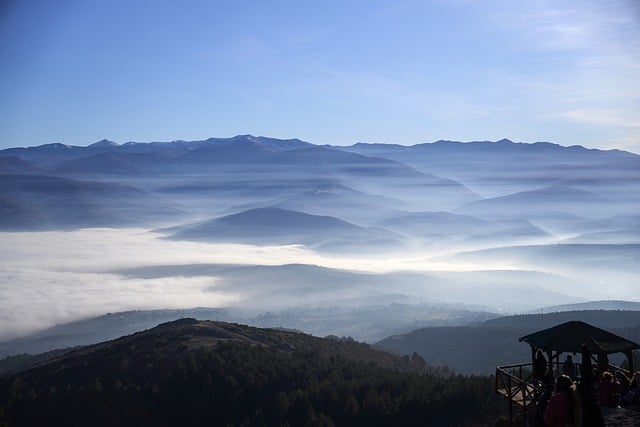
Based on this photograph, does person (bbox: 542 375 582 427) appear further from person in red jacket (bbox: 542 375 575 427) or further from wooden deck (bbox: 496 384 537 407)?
wooden deck (bbox: 496 384 537 407)

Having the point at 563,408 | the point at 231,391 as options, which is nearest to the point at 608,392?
the point at 563,408

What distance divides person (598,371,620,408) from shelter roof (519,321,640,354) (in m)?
1.06

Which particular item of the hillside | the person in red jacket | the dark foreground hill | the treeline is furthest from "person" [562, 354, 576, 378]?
the hillside

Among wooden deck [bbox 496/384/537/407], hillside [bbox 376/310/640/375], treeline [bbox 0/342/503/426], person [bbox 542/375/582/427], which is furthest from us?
hillside [bbox 376/310/640/375]

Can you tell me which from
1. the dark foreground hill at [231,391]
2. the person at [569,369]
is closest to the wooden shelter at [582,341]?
the person at [569,369]

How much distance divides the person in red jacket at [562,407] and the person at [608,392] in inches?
282

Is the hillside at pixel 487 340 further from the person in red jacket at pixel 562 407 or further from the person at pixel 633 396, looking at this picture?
the person in red jacket at pixel 562 407

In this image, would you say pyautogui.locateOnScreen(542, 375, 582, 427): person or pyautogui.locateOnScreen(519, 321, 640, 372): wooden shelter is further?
pyautogui.locateOnScreen(519, 321, 640, 372): wooden shelter

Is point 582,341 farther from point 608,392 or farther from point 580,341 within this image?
point 608,392

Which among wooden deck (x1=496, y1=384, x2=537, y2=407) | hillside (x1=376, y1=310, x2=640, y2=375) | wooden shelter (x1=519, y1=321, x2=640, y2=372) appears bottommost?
hillside (x1=376, y1=310, x2=640, y2=375)

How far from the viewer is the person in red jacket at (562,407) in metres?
13.8

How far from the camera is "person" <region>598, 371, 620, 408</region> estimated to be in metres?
20.0

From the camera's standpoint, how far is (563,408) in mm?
13844

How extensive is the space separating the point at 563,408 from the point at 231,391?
5210 centimetres
